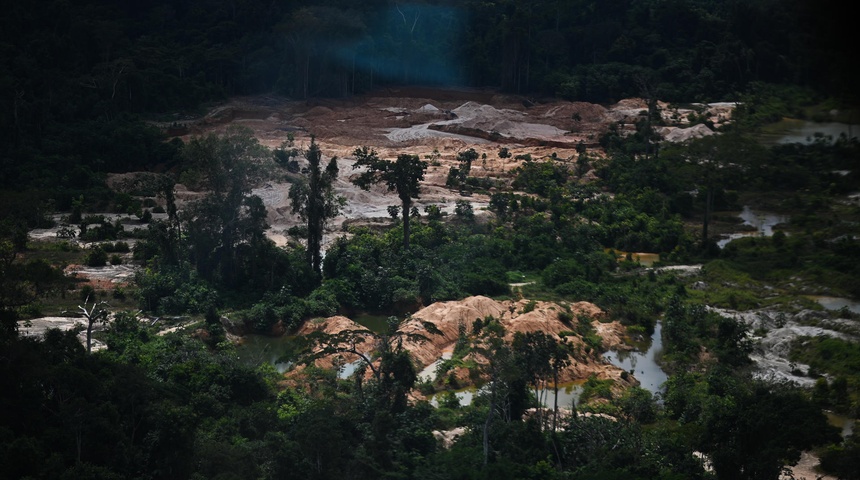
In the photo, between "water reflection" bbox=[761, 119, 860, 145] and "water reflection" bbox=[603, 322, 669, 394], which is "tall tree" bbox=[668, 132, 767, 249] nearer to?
"water reflection" bbox=[761, 119, 860, 145]

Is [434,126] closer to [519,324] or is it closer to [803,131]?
[519,324]

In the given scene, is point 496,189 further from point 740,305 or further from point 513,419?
point 513,419

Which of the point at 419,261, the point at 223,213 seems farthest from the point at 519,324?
the point at 223,213

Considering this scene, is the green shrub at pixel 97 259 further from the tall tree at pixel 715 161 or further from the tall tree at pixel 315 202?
the tall tree at pixel 715 161

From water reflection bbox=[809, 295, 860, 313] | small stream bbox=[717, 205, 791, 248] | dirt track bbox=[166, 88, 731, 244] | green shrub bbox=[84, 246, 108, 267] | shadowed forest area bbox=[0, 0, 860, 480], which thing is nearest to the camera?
shadowed forest area bbox=[0, 0, 860, 480]

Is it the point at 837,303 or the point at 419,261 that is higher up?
the point at 837,303

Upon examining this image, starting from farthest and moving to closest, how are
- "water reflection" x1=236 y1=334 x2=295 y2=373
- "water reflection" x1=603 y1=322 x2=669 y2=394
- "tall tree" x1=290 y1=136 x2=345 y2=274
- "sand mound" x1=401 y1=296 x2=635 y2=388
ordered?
"tall tree" x1=290 y1=136 x2=345 y2=274 < "water reflection" x1=236 y1=334 x2=295 y2=373 < "sand mound" x1=401 y1=296 x2=635 y2=388 < "water reflection" x1=603 y1=322 x2=669 y2=394

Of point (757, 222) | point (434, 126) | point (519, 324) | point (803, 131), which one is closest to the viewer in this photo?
→ point (803, 131)

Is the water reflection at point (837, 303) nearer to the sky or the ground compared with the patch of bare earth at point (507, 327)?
nearer to the sky

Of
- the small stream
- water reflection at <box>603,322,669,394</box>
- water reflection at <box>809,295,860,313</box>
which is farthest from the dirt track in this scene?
water reflection at <box>809,295,860,313</box>

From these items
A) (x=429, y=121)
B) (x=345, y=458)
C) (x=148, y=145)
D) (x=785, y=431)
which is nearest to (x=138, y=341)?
(x=345, y=458)

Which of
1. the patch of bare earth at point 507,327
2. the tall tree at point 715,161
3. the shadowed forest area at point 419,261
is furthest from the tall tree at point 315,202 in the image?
the tall tree at point 715,161
